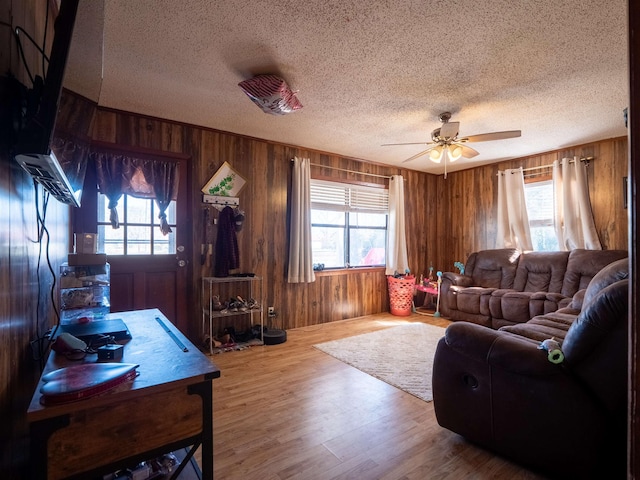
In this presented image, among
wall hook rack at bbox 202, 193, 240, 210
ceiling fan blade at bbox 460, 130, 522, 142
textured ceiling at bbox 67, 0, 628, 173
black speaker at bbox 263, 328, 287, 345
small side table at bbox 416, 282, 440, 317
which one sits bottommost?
black speaker at bbox 263, 328, 287, 345

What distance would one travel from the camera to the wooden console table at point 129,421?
79cm

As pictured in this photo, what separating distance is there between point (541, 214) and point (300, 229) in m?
3.71

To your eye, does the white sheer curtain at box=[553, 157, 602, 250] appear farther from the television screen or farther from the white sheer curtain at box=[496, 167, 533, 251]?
the television screen

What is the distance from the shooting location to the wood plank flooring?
1.62 m

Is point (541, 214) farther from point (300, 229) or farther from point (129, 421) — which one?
point (129, 421)

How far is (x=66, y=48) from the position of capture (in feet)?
2.76

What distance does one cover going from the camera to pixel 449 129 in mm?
3084

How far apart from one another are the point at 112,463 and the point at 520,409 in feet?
5.77

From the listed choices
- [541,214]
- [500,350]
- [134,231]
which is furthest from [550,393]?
[541,214]

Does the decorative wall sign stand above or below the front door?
above

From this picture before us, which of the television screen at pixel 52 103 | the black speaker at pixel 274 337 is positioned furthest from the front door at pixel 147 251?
the television screen at pixel 52 103

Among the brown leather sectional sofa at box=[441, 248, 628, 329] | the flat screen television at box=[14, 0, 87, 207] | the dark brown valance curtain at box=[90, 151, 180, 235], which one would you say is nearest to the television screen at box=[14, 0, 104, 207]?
the flat screen television at box=[14, 0, 87, 207]

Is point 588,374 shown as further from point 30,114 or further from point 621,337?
point 30,114

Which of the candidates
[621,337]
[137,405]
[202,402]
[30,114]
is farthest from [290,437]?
[30,114]
